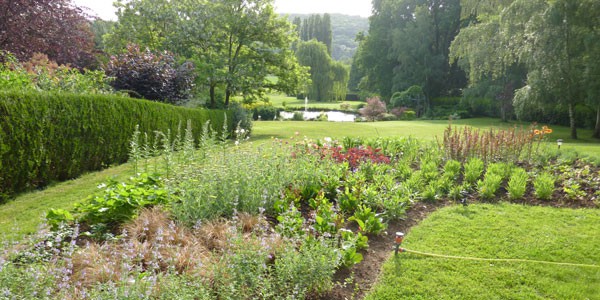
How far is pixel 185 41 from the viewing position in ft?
45.2

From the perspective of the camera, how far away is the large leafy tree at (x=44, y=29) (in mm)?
10039

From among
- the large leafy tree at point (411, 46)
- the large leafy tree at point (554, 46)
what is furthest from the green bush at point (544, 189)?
the large leafy tree at point (411, 46)

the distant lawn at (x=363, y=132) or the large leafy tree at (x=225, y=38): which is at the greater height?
the large leafy tree at (x=225, y=38)

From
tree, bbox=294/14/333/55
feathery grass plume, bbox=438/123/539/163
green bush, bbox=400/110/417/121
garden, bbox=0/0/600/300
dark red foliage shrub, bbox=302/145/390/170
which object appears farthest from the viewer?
tree, bbox=294/14/333/55

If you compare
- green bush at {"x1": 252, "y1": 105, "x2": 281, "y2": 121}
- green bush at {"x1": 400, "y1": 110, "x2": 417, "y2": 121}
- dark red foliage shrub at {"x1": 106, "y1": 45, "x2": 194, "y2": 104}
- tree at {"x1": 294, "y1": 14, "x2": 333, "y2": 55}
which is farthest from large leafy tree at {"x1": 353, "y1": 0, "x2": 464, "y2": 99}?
tree at {"x1": 294, "y1": 14, "x2": 333, "y2": 55}

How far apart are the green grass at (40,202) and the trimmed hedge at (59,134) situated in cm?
24

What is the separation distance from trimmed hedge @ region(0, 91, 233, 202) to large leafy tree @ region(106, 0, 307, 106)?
6.36 meters

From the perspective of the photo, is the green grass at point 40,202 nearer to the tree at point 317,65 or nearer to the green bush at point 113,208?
the green bush at point 113,208

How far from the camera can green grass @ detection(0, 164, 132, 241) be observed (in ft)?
12.0

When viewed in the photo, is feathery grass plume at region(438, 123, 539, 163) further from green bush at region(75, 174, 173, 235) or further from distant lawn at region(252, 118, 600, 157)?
green bush at region(75, 174, 173, 235)

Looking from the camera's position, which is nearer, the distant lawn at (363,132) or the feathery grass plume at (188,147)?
the feathery grass plume at (188,147)

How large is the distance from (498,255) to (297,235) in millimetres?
1872

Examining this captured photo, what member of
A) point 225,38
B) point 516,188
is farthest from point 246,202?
point 225,38

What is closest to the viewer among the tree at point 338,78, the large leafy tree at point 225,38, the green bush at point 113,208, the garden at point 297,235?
the garden at point 297,235
